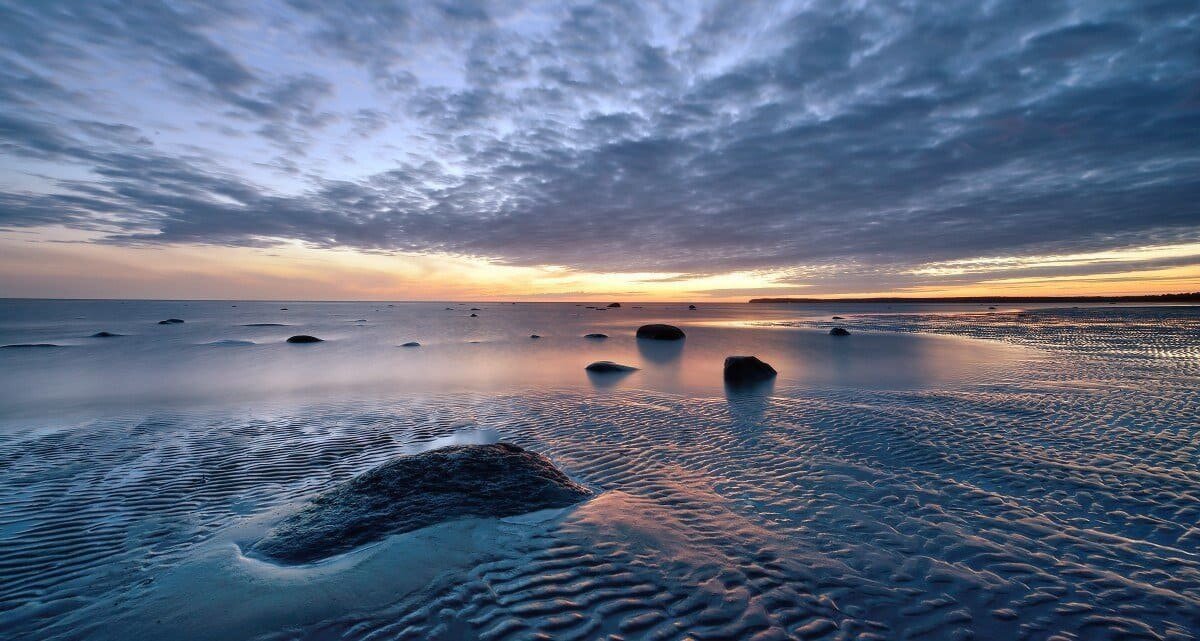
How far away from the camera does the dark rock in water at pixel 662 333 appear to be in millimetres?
39781

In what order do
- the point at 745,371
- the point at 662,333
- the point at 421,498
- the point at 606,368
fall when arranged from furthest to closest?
1. the point at 662,333
2. the point at 606,368
3. the point at 745,371
4. the point at 421,498

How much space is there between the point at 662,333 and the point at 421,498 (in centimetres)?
3482

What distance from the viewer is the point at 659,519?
6.28m

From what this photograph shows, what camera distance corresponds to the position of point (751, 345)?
34969 mm

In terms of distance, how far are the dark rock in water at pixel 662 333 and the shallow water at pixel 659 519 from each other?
962 inches

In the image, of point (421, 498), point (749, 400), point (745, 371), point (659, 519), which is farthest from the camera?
point (745, 371)

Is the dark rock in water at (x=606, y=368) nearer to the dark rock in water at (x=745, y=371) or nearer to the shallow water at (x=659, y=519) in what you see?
the dark rock in water at (x=745, y=371)

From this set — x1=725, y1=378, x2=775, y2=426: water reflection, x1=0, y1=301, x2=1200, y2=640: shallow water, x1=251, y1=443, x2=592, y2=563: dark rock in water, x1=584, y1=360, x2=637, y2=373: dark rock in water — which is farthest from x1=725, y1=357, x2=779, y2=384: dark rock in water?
x1=251, y1=443, x2=592, y2=563: dark rock in water

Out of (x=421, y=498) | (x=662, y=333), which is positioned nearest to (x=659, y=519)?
(x=421, y=498)

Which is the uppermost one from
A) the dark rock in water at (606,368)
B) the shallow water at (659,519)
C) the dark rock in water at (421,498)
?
the dark rock in water at (421,498)

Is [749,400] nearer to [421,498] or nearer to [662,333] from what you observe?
[421,498]

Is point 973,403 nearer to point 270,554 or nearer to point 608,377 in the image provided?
point 608,377

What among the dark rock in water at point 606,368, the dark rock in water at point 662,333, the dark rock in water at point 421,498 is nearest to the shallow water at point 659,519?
the dark rock in water at point 421,498

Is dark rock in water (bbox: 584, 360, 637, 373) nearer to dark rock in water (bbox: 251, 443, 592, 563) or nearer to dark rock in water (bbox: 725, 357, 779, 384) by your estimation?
dark rock in water (bbox: 725, 357, 779, 384)
